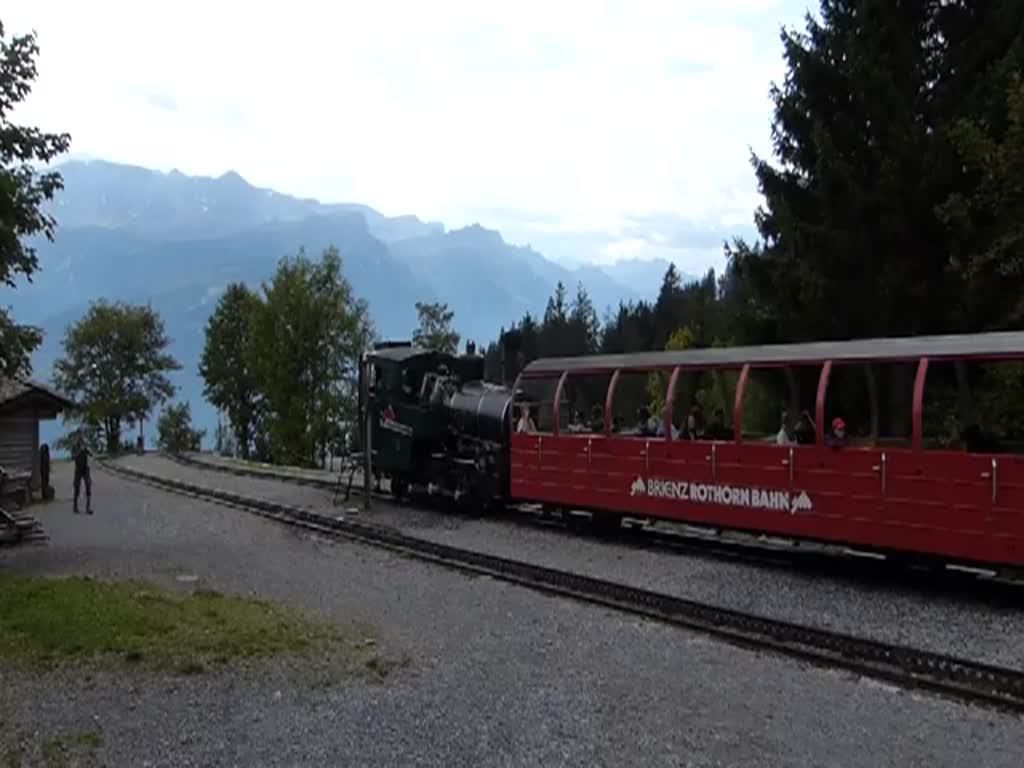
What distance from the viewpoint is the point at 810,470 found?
41.5 feet

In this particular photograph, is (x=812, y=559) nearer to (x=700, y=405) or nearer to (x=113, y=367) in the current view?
(x=700, y=405)

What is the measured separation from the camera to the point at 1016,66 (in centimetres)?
1981

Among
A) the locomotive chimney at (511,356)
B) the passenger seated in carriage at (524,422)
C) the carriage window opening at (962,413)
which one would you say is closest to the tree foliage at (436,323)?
the locomotive chimney at (511,356)

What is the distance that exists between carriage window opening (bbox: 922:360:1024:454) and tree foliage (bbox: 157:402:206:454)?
75.2 meters

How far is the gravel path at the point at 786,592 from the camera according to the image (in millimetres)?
9703

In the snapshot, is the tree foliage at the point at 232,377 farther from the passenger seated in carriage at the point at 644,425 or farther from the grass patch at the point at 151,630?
the grass patch at the point at 151,630

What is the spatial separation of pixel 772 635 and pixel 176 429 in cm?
7801

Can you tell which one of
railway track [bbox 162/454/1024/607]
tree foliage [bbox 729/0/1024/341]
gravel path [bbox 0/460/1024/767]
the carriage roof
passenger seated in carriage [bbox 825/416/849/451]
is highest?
tree foliage [bbox 729/0/1024/341]

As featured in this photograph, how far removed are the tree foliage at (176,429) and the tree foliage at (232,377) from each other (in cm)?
424

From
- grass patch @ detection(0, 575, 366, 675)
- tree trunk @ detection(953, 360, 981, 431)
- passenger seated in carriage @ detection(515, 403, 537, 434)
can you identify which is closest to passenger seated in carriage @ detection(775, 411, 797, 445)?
tree trunk @ detection(953, 360, 981, 431)

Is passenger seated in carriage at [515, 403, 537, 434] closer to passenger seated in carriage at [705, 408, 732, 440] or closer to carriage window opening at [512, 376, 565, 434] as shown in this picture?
carriage window opening at [512, 376, 565, 434]

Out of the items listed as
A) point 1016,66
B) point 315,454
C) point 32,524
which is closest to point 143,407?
point 315,454

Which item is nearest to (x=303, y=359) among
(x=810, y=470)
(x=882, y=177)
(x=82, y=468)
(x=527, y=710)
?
(x=82, y=468)

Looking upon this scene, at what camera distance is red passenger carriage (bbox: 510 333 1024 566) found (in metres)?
10.8
